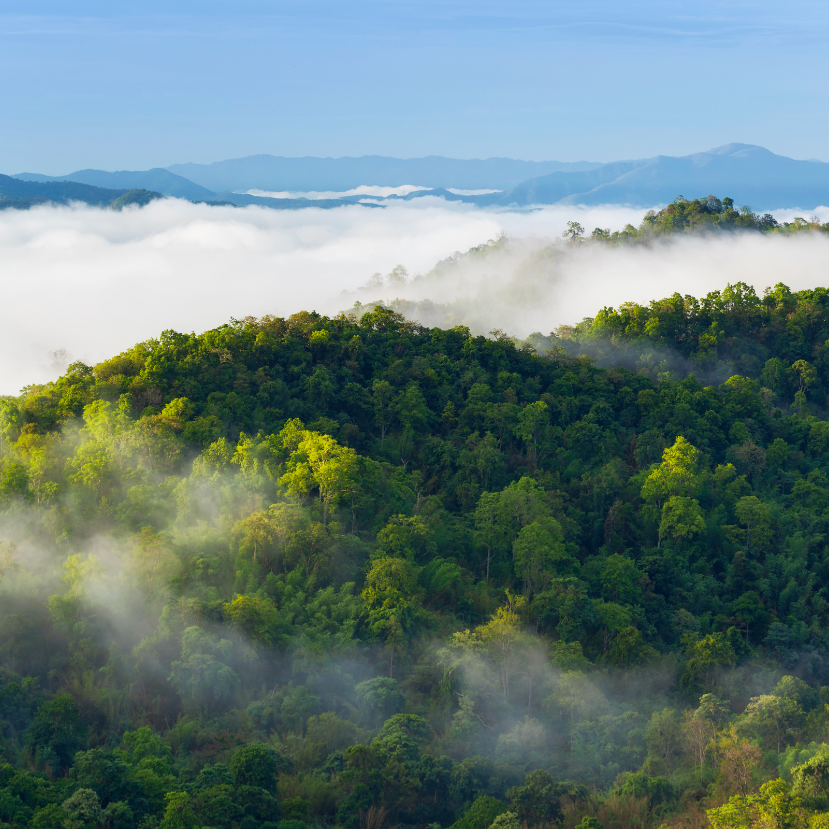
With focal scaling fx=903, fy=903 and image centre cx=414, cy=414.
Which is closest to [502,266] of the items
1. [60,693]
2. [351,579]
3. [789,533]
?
[789,533]

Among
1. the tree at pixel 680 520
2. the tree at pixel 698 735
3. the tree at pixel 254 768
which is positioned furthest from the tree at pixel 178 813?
the tree at pixel 680 520

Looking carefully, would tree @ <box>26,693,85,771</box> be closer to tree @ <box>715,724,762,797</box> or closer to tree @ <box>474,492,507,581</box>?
tree @ <box>474,492,507,581</box>

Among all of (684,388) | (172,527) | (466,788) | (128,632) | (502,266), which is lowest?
(466,788)

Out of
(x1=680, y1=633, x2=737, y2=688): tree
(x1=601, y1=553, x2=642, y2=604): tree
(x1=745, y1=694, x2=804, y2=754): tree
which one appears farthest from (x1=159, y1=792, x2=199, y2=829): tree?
(x1=601, y1=553, x2=642, y2=604): tree

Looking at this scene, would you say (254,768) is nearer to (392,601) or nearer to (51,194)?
(392,601)

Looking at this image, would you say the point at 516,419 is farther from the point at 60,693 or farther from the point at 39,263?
the point at 39,263

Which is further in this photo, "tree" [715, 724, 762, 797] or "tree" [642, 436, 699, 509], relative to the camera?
"tree" [642, 436, 699, 509]

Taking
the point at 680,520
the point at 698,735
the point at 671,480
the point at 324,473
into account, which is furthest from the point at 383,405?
the point at 698,735
